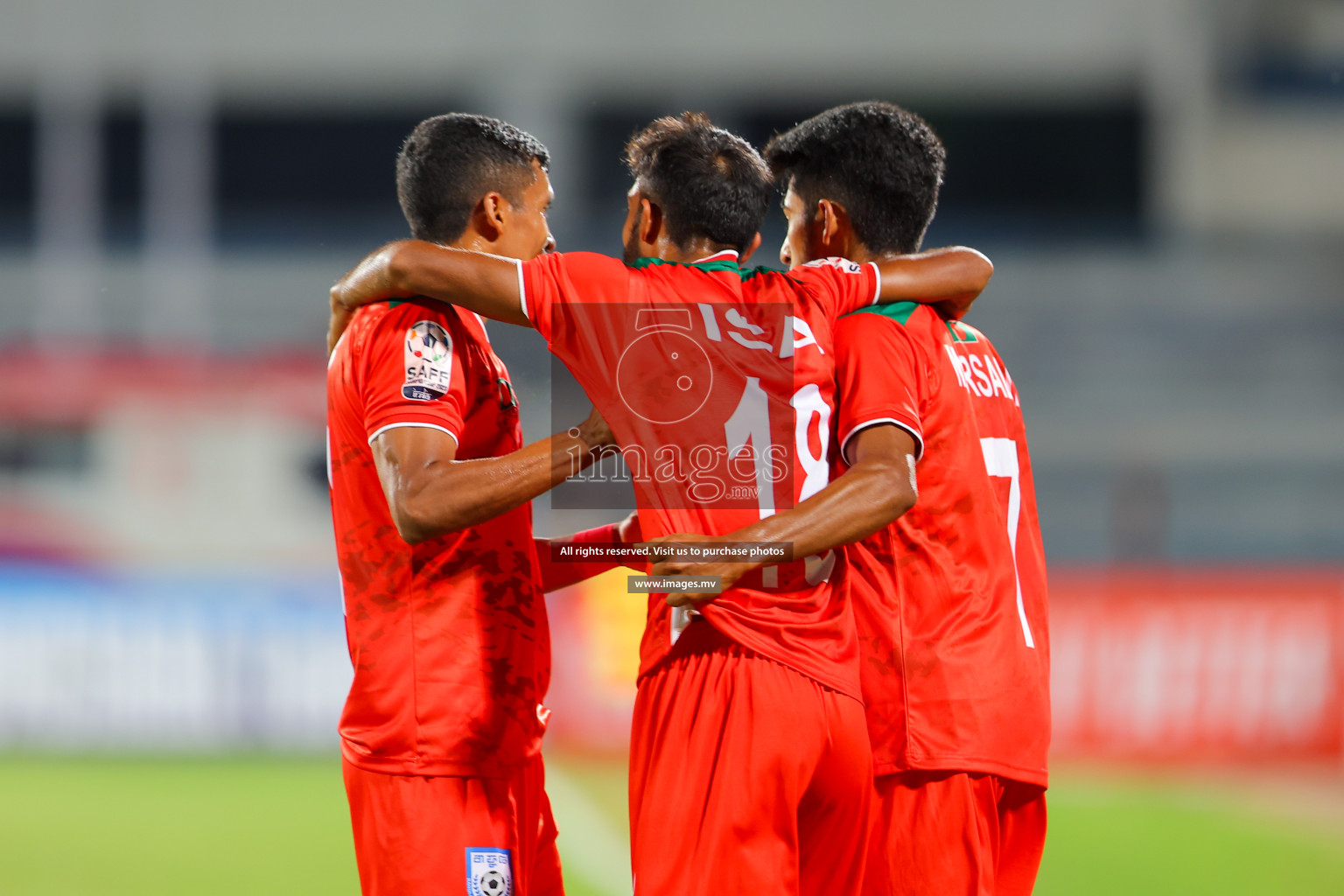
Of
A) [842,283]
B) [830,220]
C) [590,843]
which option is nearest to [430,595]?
[842,283]

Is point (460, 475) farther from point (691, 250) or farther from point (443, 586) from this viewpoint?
point (691, 250)

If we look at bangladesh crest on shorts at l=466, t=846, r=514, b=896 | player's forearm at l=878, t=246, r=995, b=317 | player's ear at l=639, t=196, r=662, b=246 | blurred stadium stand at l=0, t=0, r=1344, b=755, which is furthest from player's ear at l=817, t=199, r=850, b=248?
blurred stadium stand at l=0, t=0, r=1344, b=755

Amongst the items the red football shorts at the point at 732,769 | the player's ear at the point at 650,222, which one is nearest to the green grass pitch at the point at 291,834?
the red football shorts at the point at 732,769

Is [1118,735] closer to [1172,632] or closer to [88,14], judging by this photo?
[1172,632]

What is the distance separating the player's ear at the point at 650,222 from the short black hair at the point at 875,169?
49cm

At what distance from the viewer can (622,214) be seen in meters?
18.2

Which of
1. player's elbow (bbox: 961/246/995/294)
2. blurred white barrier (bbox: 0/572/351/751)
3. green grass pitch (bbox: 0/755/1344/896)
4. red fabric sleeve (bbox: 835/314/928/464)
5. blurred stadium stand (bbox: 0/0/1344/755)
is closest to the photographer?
red fabric sleeve (bbox: 835/314/928/464)

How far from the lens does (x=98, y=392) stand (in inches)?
582

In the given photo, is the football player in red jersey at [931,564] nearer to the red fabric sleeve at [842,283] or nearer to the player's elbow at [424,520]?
the red fabric sleeve at [842,283]

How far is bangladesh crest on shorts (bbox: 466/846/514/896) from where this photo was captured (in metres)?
2.66

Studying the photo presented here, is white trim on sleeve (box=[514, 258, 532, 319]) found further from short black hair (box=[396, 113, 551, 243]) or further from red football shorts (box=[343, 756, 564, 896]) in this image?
red football shorts (box=[343, 756, 564, 896])

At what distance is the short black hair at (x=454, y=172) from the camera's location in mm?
2873

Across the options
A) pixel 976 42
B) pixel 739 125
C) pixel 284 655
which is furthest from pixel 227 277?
pixel 976 42

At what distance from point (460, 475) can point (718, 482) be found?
1.63ft
